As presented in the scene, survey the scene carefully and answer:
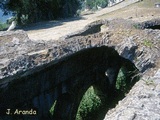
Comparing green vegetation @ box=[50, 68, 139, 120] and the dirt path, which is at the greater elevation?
the dirt path

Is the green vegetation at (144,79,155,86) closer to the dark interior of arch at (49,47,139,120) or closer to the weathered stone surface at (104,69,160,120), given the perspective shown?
the weathered stone surface at (104,69,160,120)

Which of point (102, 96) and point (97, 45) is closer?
point (97, 45)

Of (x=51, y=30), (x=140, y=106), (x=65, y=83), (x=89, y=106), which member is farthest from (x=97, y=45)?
(x=51, y=30)

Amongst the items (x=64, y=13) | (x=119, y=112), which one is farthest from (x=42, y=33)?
(x=119, y=112)

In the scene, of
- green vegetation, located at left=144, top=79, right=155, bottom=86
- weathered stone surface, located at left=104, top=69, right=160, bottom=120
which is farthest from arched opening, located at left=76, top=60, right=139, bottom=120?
weathered stone surface, located at left=104, top=69, right=160, bottom=120

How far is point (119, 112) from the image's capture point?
5488 mm

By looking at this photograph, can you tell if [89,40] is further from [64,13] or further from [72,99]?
[64,13]

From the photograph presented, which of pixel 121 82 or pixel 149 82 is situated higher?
pixel 149 82

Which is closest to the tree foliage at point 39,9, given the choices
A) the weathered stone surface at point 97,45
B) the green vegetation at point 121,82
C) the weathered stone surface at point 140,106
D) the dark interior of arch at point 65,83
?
the green vegetation at point 121,82

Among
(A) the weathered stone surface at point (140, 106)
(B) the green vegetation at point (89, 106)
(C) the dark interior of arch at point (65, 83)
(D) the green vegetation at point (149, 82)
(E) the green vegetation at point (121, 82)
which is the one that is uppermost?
(D) the green vegetation at point (149, 82)

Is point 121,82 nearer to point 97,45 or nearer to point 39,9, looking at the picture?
point 97,45

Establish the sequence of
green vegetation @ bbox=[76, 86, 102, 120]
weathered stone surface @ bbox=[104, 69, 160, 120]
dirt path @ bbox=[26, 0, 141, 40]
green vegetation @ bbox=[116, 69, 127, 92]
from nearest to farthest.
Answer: weathered stone surface @ bbox=[104, 69, 160, 120], green vegetation @ bbox=[76, 86, 102, 120], green vegetation @ bbox=[116, 69, 127, 92], dirt path @ bbox=[26, 0, 141, 40]

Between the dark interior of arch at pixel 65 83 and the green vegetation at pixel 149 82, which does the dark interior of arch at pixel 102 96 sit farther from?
the green vegetation at pixel 149 82

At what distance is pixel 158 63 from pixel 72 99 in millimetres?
2978
